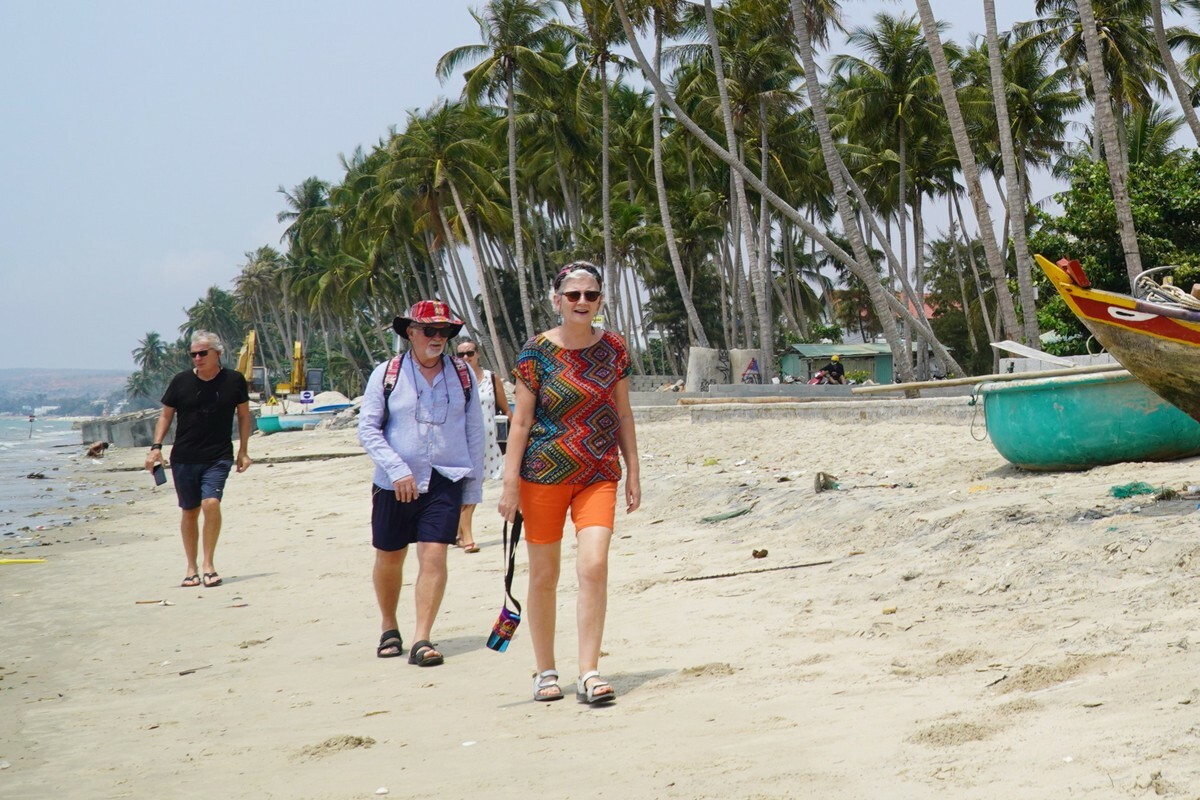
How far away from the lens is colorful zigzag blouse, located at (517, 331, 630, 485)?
440 cm

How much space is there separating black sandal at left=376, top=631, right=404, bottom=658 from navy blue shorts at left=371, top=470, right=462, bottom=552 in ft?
1.45

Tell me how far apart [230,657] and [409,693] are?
1518 millimetres

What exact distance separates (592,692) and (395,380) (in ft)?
6.05

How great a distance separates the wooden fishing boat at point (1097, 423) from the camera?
8641 millimetres

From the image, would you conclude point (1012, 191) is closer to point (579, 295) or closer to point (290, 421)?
point (579, 295)

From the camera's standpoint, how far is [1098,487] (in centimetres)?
755

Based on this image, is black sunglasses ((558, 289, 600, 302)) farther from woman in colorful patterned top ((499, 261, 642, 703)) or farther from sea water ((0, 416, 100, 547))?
sea water ((0, 416, 100, 547))

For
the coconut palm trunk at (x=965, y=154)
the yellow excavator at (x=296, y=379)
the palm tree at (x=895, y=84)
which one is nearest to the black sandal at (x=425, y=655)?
the coconut palm trunk at (x=965, y=154)

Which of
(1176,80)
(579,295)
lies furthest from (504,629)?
(1176,80)

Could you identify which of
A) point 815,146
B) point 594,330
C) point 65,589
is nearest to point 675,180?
point 815,146

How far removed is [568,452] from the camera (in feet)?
14.4

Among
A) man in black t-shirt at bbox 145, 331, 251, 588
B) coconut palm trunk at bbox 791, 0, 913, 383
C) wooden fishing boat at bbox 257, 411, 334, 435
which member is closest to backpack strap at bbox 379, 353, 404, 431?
man in black t-shirt at bbox 145, 331, 251, 588

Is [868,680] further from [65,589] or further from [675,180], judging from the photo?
[675,180]

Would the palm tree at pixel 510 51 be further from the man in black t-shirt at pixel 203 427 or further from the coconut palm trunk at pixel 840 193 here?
the man in black t-shirt at pixel 203 427
